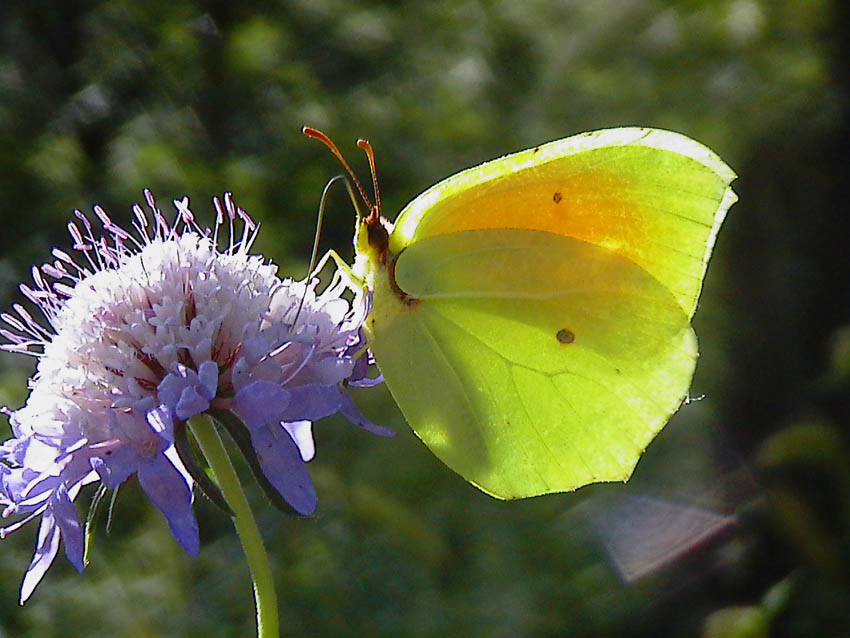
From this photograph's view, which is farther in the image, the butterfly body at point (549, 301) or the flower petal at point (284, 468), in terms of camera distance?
the butterfly body at point (549, 301)

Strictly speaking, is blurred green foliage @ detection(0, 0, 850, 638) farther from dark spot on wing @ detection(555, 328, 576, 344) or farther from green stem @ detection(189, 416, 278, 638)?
green stem @ detection(189, 416, 278, 638)

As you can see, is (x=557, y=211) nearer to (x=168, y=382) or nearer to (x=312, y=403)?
(x=312, y=403)

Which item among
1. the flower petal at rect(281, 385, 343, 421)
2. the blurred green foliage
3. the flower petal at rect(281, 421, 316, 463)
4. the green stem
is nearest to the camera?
the green stem

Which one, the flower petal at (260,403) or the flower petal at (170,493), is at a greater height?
the flower petal at (260,403)

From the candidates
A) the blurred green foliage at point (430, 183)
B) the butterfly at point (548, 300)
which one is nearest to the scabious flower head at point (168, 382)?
the butterfly at point (548, 300)

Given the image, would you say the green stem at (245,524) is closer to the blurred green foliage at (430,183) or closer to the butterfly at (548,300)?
the butterfly at (548,300)

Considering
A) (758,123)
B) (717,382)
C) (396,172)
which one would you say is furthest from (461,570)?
(758,123)

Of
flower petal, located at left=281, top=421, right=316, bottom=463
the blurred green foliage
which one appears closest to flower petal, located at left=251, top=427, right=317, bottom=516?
flower petal, located at left=281, top=421, right=316, bottom=463

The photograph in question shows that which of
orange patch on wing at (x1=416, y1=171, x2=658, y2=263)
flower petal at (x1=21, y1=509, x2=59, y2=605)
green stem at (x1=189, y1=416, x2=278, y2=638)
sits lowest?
green stem at (x1=189, y1=416, x2=278, y2=638)
